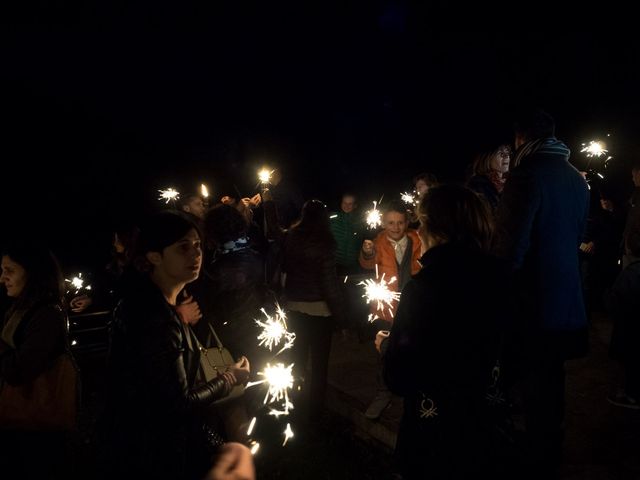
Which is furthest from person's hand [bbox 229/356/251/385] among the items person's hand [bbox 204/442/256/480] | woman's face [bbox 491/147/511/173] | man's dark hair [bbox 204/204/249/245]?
woman's face [bbox 491/147/511/173]

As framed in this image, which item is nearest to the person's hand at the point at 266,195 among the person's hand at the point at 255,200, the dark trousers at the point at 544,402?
the person's hand at the point at 255,200

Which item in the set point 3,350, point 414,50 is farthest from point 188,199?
point 414,50

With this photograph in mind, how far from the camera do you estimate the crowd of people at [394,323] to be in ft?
7.79

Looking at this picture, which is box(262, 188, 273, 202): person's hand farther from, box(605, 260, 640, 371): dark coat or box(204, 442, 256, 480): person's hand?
box(204, 442, 256, 480): person's hand

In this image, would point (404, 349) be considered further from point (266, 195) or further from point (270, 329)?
point (266, 195)

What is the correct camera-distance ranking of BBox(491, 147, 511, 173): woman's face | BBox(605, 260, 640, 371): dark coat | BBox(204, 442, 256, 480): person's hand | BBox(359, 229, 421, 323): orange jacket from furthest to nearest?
BBox(491, 147, 511, 173): woman's face, BBox(605, 260, 640, 371): dark coat, BBox(359, 229, 421, 323): orange jacket, BBox(204, 442, 256, 480): person's hand

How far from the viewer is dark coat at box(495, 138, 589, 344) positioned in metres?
3.43

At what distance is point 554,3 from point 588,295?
651cm

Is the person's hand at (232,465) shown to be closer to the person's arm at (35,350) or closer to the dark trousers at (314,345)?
the person's arm at (35,350)

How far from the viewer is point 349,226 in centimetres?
885

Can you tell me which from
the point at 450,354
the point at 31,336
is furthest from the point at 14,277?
the point at 450,354

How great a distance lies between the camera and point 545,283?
345 centimetres

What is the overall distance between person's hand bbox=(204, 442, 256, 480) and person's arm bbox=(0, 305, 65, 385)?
6.44ft

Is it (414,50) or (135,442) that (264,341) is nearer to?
(135,442)
